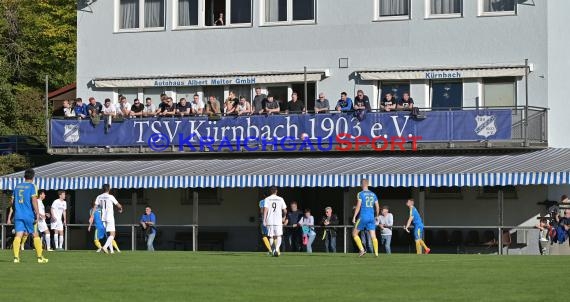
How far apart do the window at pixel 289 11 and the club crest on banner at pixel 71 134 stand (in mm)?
7068

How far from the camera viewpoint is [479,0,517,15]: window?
4103cm

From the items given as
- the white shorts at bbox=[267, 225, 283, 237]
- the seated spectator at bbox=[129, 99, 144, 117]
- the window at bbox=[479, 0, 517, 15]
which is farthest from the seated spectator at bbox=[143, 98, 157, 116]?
the white shorts at bbox=[267, 225, 283, 237]

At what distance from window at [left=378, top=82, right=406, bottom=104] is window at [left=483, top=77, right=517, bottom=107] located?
2460 mm

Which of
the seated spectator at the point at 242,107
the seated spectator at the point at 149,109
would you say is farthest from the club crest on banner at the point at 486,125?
the seated spectator at the point at 149,109

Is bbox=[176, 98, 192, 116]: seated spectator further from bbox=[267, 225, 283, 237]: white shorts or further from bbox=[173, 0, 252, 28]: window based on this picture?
bbox=[267, 225, 283, 237]: white shorts

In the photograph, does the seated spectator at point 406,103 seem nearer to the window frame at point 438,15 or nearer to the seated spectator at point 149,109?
the window frame at point 438,15

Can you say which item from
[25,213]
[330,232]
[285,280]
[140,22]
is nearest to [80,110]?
[140,22]

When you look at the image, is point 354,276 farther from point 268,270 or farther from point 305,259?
point 305,259

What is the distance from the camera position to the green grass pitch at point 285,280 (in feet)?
57.5

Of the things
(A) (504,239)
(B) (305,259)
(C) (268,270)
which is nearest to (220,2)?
(A) (504,239)

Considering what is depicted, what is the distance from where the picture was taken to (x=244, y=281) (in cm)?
2028

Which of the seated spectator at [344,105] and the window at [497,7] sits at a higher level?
the window at [497,7]

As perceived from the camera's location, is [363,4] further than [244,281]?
Yes

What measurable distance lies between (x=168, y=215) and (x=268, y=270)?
2251cm
